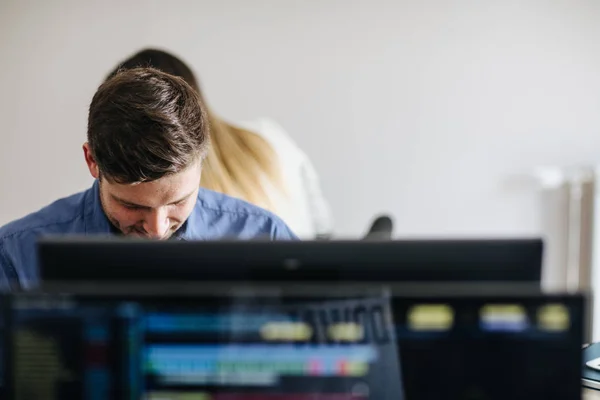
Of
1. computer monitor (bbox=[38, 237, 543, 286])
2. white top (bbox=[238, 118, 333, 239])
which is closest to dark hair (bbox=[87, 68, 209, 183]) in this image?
computer monitor (bbox=[38, 237, 543, 286])

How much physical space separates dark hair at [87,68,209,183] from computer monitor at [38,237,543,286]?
0.46m

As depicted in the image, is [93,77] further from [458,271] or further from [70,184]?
[458,271]

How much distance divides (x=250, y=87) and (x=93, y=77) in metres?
0.62

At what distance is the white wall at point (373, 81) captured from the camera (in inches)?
101

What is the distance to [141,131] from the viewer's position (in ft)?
3.92

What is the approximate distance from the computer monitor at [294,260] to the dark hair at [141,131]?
0.46 m

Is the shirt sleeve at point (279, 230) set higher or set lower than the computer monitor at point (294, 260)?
lower

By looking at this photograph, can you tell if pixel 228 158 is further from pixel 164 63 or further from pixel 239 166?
pixel 164 63

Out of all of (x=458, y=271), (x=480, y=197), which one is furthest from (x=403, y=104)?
(x=458, y=271)

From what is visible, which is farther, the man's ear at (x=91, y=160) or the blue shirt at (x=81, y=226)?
the blue shirt at (x=81, y=226)

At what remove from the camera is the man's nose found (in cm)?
127

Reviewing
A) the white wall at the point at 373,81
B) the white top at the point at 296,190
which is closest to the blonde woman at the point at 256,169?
the white top at the point at 296,190

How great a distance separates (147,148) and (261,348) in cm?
61

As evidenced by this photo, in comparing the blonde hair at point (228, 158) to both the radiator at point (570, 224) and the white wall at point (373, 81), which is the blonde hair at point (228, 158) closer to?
the white wall at point (373, 81)
